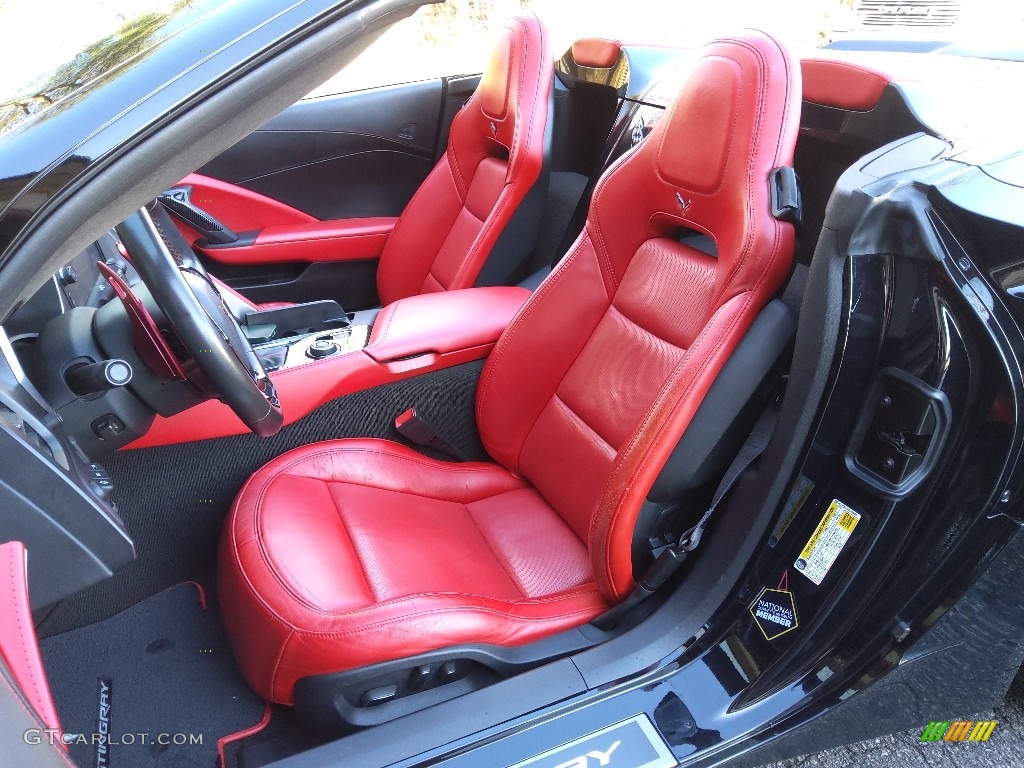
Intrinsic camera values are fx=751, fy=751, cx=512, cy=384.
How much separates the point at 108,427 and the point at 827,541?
3.21 feet

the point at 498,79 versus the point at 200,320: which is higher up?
the point at 498,79

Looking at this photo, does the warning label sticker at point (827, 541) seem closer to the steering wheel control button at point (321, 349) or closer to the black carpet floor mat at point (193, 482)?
the black carpet floor mat at point (193, 482)

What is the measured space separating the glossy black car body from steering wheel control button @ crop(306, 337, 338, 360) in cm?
62

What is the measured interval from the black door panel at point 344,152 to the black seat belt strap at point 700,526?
1760 mm

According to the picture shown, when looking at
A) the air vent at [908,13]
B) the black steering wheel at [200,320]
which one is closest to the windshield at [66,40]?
the black steering wheel at [200,320]

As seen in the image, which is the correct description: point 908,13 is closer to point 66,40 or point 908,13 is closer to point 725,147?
point 725,147

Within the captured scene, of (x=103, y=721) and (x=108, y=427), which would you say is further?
(x=103, y=721)

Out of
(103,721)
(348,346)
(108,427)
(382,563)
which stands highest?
(108,427)

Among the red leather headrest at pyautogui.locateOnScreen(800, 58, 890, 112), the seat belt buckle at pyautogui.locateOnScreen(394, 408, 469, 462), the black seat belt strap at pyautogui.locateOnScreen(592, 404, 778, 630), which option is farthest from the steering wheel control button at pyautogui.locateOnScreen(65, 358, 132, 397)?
the red leather headrest at pyautogui.locateOnScreen(800, 58, 890, 112)

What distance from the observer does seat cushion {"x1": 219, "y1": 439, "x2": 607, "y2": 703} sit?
1.04 m

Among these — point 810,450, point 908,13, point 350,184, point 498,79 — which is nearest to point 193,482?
point 810,450

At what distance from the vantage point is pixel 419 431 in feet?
4.91

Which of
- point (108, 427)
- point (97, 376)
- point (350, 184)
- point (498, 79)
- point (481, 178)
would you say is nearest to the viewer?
point (97, 376)

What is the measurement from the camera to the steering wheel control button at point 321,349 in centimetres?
145
